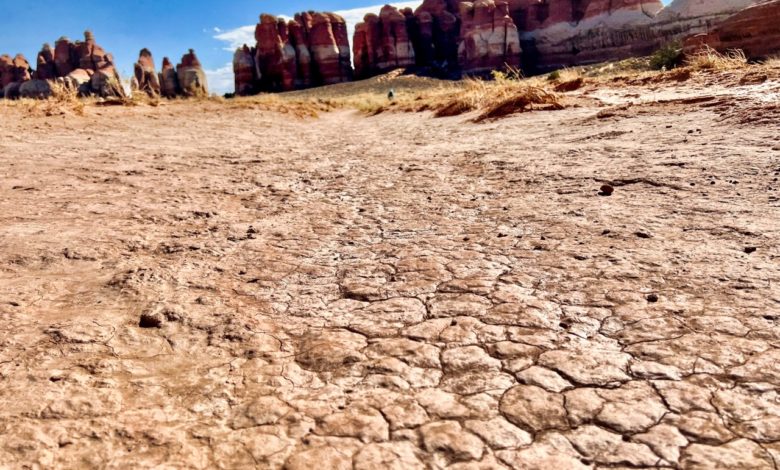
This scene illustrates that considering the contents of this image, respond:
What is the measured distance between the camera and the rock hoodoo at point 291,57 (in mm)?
49625

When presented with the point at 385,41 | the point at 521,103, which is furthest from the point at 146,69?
the point at 521,103

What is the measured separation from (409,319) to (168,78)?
61170mm

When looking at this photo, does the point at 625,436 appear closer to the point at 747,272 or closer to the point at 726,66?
the point at 747,272

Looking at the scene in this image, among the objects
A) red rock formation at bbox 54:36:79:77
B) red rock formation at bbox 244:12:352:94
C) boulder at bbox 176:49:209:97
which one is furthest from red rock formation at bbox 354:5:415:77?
red rock formation at bbox 54:36:79:77

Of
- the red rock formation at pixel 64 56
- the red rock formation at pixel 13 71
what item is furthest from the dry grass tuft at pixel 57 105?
the red rock formation at pixel 64 56

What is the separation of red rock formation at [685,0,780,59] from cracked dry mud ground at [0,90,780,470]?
11.7m

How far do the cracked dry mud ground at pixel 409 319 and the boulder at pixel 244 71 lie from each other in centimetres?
5003

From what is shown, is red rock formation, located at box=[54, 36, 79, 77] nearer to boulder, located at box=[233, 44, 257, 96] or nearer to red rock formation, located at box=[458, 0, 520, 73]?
boulder, located at box=[233, 44, 257, 96]

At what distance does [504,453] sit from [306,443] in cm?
51

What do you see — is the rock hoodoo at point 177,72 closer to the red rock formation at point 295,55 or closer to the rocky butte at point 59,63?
the red rock formation at point 295,55

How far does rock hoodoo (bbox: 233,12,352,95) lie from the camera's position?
163 ft

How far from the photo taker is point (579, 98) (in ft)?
23.8

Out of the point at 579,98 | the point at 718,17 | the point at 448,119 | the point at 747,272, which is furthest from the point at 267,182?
the point at 718,17

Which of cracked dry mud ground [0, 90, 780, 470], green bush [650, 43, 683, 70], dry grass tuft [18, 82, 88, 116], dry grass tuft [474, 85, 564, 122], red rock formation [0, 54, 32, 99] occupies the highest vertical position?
red rock formation [0, 54, 32, 99]
